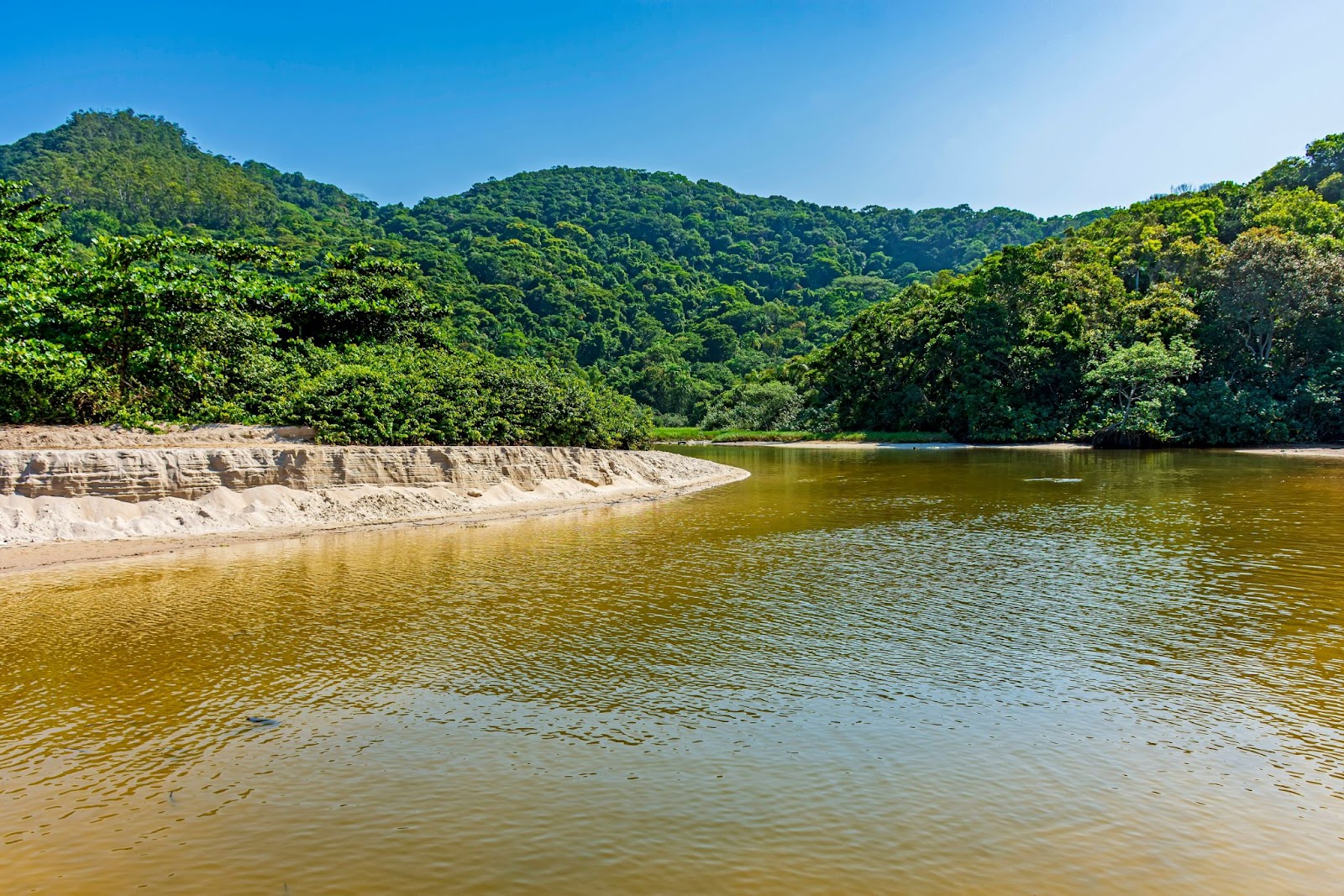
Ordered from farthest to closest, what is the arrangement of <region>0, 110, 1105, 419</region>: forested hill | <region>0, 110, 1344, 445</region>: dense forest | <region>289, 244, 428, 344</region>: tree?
<region>0, 110, 1105, 419</region>: forested hill → <region>289, 244, 428, 344</region>: tree → <region>0, 110, 1344, 445</region>: dense forest

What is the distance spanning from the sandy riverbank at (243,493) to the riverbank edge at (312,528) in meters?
0.04

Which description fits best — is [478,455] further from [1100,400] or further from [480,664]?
[1100,400]

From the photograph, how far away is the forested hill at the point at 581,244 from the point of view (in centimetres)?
10762

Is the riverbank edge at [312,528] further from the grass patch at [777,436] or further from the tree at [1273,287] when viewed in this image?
the tree at [1273,287]

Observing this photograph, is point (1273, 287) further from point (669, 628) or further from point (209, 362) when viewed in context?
point (209, 362)

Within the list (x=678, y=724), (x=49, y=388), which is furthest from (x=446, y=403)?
(x=678, y=724)

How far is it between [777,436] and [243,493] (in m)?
63.2

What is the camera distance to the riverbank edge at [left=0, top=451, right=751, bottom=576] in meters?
15.2

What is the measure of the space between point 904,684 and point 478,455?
1843 cm

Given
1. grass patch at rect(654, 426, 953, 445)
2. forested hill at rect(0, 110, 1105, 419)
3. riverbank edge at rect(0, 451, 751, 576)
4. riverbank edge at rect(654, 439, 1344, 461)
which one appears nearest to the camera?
riverbank edge at rect(0, 451, 751, 576)

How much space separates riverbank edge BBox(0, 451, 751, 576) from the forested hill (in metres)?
47.7

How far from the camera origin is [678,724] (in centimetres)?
757

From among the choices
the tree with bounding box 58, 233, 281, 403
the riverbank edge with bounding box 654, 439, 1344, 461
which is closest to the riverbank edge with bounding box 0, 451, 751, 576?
the tree with bounding box 58, 233, 281, 403

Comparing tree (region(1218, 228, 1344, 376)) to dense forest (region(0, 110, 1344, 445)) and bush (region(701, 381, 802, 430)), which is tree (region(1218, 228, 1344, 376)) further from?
bush (region(701, 381, 802, 430))
